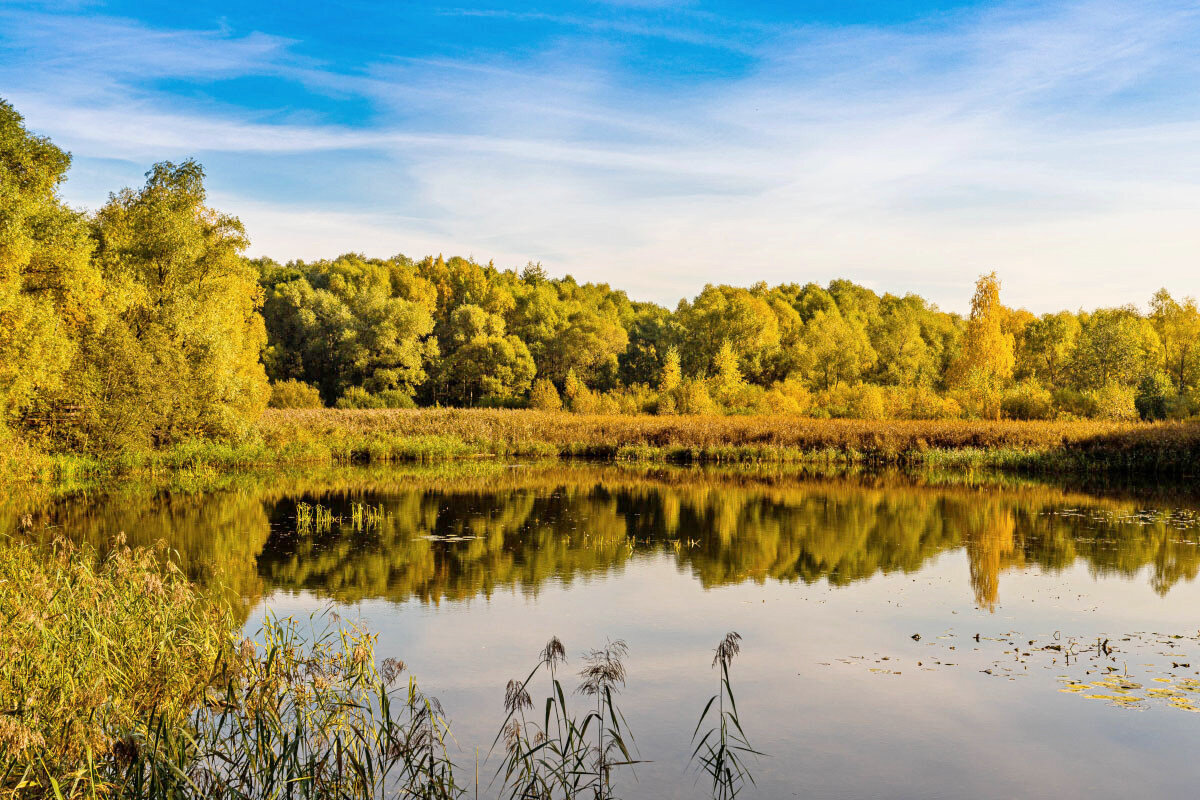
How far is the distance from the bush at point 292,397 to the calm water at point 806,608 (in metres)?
27.3

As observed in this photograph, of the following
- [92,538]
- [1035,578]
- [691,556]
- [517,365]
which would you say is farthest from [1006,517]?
[517,365]

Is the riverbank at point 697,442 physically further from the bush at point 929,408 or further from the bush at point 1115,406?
the bush at point 1115,406

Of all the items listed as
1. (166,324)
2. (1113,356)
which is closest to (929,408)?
(1113,356)

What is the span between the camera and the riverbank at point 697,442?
32.3 m

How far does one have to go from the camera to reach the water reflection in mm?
14375

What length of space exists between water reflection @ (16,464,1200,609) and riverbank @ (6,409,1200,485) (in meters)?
5.95

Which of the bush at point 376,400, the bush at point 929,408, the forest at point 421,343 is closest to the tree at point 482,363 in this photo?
the forest at point 421,343

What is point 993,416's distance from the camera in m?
42.8

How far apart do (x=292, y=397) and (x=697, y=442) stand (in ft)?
81.3

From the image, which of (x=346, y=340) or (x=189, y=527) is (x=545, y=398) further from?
(x=189, y=527)

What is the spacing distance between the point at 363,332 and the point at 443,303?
58.1 feet

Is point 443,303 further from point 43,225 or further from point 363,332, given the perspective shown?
point 43,225

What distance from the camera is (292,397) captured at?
165 ft

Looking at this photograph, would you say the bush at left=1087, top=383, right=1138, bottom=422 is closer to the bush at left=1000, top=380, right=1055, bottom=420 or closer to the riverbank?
the bush at left=1000, top=380, right=1055, bottom=420
